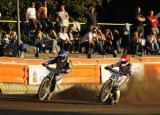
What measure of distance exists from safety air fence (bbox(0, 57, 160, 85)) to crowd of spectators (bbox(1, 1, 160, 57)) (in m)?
0.81

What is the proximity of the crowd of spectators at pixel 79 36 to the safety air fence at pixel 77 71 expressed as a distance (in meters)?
0.81

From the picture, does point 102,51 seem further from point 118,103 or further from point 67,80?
point 118,103

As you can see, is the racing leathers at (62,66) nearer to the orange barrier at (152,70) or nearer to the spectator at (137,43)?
the orange barrier at (152,70)

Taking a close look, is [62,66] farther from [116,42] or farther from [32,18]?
[116,42]

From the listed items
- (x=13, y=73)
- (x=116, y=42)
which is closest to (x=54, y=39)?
(x=13, y=73)

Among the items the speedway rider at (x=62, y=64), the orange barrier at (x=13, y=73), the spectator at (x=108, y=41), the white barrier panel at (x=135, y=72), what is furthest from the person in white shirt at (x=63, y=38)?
the speedway rider at (x=62, y=64)

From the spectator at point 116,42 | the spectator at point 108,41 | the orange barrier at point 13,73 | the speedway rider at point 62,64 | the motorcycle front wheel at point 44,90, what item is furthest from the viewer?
the spectator at point 116,42

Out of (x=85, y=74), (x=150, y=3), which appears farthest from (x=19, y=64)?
(x=150, y=3)

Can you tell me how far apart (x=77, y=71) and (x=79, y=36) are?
3771 millimetres

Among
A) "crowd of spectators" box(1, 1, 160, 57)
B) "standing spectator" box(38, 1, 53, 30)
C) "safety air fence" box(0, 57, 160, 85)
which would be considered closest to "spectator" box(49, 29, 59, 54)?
"crowd of spectators" box(1, 1, 160, 57)

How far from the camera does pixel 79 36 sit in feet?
89.8

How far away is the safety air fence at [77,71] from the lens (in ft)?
73.0

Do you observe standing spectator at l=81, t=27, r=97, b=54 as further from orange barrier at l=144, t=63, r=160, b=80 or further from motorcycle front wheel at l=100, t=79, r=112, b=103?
motorcycle front wheel at l=100, t=79, r=112, b=103

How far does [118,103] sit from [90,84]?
439cm
